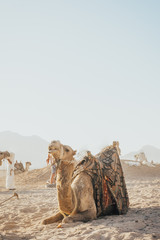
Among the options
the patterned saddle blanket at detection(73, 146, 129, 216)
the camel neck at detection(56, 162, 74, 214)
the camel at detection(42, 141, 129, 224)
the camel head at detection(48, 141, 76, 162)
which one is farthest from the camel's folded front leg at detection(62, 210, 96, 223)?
the camel head at detection(48, 141, 76, 162)

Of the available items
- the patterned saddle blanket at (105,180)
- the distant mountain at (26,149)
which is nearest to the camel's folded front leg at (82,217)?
the patterned saddle blanket at (105,180)

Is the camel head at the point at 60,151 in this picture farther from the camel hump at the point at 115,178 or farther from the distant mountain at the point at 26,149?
the distant mountain at the point at 26,149

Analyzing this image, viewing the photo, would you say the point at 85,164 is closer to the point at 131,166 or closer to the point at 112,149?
the point at 112,149

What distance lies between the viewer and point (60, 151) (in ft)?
12.0

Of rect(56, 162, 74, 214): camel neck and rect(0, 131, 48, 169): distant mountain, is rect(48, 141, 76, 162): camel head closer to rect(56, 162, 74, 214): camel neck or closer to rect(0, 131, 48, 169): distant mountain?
rect(56, 162, 74, 214): camel neck

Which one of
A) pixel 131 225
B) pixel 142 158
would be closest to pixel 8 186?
pixel 131 225

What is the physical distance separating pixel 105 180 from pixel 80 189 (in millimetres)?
806

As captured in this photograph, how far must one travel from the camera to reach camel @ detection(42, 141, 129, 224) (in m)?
3.65

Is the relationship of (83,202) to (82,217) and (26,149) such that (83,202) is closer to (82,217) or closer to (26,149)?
(82,217)

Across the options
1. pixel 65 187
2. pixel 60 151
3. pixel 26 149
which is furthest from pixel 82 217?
pixel 26 149

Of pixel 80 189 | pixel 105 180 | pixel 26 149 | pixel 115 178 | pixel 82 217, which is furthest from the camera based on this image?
pixel 26 149

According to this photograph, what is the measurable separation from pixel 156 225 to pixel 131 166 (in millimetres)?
18257

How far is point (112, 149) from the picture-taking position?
5.36 meters

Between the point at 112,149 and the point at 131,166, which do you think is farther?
the point at 131,166
